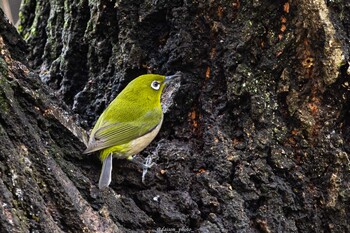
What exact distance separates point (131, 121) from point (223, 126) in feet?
3.25

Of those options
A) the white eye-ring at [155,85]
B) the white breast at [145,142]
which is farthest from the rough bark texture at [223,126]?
the white eye-ring at [155,85]

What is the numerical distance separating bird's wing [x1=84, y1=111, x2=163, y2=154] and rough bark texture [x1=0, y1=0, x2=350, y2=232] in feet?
0.39

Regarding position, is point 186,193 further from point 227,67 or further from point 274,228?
point 227,67

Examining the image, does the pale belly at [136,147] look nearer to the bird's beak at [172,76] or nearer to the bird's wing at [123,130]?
the bird's wing at [123,130]

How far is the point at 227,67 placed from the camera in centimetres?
336

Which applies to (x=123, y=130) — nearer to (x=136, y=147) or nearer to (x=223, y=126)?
(x=136, y=147)

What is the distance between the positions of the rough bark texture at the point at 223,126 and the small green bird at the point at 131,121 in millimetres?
89

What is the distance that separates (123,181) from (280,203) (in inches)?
32.8

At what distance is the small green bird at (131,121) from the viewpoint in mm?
3631

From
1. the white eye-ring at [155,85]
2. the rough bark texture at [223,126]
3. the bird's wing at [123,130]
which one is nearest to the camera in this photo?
the rough bark texture at [223,126]

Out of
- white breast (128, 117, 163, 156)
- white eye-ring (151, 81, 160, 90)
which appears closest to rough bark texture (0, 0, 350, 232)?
white breast (128, 117, 163, 156)

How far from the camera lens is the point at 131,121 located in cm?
416

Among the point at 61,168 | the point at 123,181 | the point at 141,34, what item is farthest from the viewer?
the point at 141,34

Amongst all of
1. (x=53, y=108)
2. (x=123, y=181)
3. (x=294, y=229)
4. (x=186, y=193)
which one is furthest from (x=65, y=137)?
(x=294, y=229)
